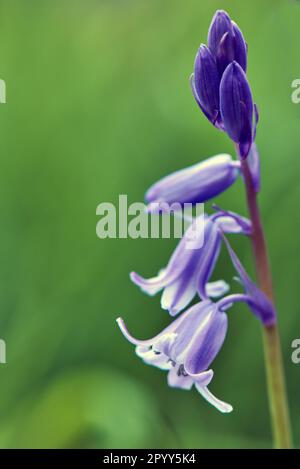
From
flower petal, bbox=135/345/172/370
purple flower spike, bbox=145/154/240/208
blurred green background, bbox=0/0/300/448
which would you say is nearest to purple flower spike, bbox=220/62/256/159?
purple flower spike, bbox=145/154/240/208

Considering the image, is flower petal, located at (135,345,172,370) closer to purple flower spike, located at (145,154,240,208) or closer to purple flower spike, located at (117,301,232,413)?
purple flower spike, located at (117,301,232,413)

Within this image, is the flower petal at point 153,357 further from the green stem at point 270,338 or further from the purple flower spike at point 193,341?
the green stem at point 270,338

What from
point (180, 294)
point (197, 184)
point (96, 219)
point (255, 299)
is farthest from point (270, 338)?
point (96, 219)

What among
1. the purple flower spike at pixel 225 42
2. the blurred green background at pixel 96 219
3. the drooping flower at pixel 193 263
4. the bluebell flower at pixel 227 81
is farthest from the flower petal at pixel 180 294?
the blurred green background at pixel 96 219

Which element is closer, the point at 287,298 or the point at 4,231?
the point at 287,298

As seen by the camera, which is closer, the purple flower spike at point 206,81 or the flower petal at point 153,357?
the purple flower spike at point 206,81
